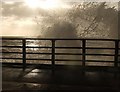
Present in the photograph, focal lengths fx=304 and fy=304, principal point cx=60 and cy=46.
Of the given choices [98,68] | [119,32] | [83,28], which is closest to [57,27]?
[83,28]

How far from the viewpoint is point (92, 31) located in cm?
4419

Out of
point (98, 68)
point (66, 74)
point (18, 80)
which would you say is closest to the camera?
point (18, 80)

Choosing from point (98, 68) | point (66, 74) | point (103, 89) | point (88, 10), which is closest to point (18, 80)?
point (66, 74)

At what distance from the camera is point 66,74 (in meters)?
10.9

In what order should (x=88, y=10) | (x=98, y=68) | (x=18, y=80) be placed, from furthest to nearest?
(x=88, y=10) → (x=98, y=68) → (x=18, y=80)

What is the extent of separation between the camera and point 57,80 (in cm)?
962

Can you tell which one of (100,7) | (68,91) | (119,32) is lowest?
(68,91)

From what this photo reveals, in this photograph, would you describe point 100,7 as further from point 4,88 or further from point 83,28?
point 4,88

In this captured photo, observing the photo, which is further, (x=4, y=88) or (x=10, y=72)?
(x=10, y=72)

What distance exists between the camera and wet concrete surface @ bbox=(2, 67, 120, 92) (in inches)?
328

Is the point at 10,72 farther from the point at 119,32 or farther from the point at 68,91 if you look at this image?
the point at 119,32

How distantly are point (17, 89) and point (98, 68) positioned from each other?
4.58 meters

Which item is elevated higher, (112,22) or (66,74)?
(112,22)

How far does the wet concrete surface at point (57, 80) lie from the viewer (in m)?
8.34
